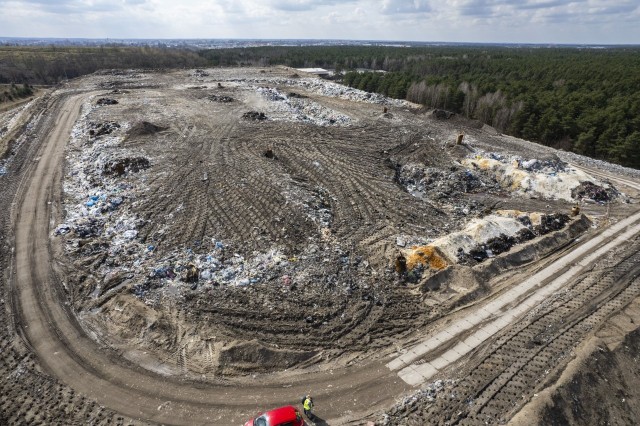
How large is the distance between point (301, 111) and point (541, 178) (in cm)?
2534

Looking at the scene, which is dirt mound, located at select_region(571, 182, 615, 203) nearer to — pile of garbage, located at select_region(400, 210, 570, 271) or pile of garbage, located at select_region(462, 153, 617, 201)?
pile of garbage, located at select_region(462, 153, 617, 201)

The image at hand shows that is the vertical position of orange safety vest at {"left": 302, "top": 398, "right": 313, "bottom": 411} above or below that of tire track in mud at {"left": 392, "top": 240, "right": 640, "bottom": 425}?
above

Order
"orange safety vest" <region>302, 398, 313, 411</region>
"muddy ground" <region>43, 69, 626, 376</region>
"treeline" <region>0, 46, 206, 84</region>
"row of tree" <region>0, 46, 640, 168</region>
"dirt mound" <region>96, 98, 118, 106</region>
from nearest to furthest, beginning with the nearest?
"orange safety vest" <region>302, 398, 313, 411</region>
"muddy ground" <region>43, 69, 626, 376</region>
"row of tree" <region>0, 46, 640, 168</region>
"dirt mound" <region>96, 98, 118, 106</region>
"treeline" <region>0, 46, 206, 84</region>

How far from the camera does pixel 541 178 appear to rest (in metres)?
24.4

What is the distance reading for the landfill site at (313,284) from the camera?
34.4ft

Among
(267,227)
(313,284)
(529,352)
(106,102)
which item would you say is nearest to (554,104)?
(529,352)

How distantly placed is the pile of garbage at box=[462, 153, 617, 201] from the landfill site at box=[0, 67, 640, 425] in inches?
5.5

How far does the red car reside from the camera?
9.11 metres

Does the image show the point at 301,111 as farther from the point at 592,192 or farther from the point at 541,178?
the point at 592,192

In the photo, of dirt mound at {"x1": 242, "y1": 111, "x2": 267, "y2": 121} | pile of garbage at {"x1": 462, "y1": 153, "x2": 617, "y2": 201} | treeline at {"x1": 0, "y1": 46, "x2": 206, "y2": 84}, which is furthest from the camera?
treeline at {"x1": 0, "y1": 46, "x2": 206, "y2": 84}

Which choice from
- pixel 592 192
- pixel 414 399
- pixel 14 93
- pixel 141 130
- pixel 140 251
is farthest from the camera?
pixel 14 93

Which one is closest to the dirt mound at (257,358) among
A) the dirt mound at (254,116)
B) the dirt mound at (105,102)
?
the dirt mound at (254,116)

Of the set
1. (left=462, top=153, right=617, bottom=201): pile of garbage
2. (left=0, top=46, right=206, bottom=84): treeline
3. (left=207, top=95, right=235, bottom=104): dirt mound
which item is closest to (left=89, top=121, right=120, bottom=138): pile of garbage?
(left=207, top=95, right=235, bottom=104): dirt mound

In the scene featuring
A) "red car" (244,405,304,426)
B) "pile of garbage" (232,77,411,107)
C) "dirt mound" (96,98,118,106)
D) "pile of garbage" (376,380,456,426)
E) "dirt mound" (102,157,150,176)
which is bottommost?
"pile of garbage" (376,380,456,426)
